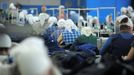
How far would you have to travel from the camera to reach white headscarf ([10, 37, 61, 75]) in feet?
4.96

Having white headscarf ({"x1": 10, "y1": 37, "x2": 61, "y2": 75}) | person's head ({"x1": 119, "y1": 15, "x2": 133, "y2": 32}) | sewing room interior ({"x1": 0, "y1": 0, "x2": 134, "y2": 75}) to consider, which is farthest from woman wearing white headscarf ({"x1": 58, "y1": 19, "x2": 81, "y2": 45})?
white headscarf ({"x1": 10, "y1": 37, "x2": 61, "y2": 75})

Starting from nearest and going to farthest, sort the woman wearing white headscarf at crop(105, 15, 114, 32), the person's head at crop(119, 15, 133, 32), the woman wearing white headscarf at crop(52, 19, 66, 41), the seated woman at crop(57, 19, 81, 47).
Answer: the person's head at crop(119, 15, 133, 32) → the seated woman at crop(57, 19, 81, 47) → the woman wearing white headscarf at crop(52, 19, 66, 41) → the woman wearing white headscarf at crop(105, 15, 114, 32)

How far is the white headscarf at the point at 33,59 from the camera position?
151 cm

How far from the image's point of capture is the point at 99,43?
7.54 m

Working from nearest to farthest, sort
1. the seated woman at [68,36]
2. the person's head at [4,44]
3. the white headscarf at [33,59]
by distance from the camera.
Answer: the white headscarf at [33,59] < the person's head at [4,44] < the seated woman at [68,36]

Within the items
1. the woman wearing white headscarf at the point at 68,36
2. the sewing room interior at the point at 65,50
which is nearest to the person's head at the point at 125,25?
the sewing room interior at the point at 65,50

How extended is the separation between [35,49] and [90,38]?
5457 millimetres

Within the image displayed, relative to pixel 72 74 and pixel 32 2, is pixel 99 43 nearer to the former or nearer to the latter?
pixel 72 74

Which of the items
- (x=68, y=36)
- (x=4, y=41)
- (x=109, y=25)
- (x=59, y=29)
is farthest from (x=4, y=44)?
(x=109, y=25)

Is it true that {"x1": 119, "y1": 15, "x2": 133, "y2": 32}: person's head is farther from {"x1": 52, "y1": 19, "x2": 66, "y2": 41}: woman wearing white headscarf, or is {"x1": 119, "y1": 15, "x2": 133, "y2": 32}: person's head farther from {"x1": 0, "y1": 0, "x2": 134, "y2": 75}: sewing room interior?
{"x1": 52, "y1": 19, "x2": 66, "y2": 41}: woman wearing white headscarf

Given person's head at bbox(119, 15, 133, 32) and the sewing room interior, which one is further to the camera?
person's head at bbox(119, 15, 133, 32)

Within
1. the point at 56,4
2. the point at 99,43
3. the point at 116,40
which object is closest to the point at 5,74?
the point at 116,40

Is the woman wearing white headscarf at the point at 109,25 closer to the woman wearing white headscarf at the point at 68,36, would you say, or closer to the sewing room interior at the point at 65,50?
the sewing room interior at the point at 65,50

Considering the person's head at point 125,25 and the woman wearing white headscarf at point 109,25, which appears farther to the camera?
the woman wearing white headscarf at point 109,25
